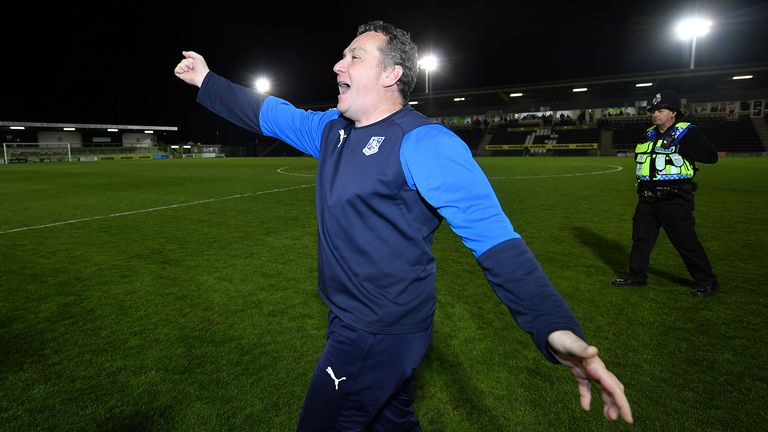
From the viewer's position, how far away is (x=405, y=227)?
1.62m

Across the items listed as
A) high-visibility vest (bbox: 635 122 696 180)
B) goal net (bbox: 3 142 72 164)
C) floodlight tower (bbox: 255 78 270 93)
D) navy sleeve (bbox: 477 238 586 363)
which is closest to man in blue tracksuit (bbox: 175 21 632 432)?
navy sleeve (bbox: 477 238 586 363)

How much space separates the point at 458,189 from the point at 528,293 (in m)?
0.41

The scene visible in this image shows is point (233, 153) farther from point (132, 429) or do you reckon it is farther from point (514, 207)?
point (132, 429)

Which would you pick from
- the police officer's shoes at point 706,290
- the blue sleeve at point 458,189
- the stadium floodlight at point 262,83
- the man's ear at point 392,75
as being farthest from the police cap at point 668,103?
the stadium floodlight at point 262,83

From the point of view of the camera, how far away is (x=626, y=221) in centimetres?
890

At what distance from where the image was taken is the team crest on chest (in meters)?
Result: 1.64

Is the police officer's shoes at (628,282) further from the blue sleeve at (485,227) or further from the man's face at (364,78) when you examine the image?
the man's face at (364,78)

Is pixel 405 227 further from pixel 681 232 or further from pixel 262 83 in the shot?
pixel 262 83

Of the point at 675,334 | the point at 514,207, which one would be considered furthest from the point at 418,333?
the point at 514,207

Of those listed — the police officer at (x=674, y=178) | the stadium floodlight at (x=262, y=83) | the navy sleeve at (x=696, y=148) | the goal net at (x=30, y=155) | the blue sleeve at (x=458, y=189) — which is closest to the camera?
the blue sleeve at (x=458, y=189)

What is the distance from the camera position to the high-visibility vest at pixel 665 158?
4637 mm

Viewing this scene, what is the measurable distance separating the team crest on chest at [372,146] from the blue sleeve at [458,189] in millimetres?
145

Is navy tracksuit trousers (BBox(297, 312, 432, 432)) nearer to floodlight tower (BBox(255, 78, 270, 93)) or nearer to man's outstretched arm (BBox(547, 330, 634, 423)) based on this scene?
man's outstretched arm (BBox(547, 330, 634, 423))

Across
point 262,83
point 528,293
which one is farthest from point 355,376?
point 262,83
